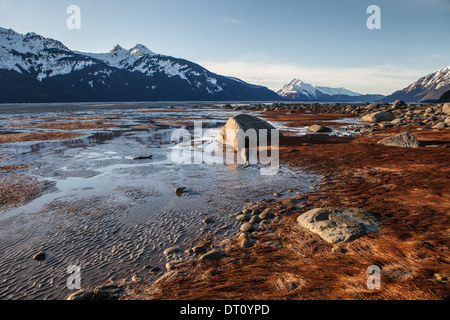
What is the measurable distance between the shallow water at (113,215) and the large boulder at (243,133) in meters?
4.72

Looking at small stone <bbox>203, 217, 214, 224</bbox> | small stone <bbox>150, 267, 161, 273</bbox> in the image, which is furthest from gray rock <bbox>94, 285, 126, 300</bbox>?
small stone <bbox>203, 217, 214, 224</bbox>

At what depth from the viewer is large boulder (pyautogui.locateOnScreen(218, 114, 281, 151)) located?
17859mm

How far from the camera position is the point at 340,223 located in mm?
6078

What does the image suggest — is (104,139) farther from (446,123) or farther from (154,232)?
(446,123)

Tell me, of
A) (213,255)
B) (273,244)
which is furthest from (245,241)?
(213,255)

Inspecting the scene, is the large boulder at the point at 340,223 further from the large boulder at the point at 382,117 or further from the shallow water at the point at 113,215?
the large boulder at the point at 382,117

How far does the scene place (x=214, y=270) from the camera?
4980 millimetres

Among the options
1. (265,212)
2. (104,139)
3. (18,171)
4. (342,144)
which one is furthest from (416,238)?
(104,139)

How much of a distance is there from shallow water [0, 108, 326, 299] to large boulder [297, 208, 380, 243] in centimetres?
207

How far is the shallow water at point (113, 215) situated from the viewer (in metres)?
5.11

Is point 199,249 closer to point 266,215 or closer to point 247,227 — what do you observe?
point 247,227

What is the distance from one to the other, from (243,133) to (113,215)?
39.4 ft

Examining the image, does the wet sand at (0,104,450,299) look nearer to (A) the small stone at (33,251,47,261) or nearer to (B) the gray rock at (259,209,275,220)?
(A) the small stone at (33,251,47,261)
